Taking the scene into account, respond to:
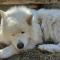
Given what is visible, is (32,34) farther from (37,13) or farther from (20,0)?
(20,0)

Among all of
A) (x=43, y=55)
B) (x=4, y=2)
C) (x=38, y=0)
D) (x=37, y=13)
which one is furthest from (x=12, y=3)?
(x=43, y=55)

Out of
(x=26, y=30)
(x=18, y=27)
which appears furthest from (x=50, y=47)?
(x=18, y=27)

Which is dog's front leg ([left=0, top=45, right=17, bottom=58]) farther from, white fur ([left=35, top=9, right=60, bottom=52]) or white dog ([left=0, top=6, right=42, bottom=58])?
white fur ([left=35, top=9, right=60, bottom=52])

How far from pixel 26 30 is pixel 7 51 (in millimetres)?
354

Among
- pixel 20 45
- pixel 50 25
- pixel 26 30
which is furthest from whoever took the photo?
pixel 50 25

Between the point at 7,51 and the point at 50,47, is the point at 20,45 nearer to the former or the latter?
the point at 7,51

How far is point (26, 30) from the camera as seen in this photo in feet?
10.2

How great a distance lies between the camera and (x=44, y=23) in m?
3.43

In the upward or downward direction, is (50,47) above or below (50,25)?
below

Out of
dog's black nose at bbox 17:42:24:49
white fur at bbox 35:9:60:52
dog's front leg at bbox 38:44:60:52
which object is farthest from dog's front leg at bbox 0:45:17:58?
white fur at bbox 35:9:60:52

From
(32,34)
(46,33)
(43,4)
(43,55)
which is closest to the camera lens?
(43,55)

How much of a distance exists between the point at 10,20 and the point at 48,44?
1.94 ft

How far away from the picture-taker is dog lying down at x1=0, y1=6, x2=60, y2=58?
10.0 ft

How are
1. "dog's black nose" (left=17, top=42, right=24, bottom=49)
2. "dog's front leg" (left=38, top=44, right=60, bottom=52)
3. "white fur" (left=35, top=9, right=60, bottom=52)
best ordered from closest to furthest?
1. "dog's black nose" (left=17, top=42, right=24, bottom=49)
2. "dog's front leg" (left=38, top=44, right=60, bottom=52)
3. "white fur" (left=35, top=9, right=60, bottom=52)
